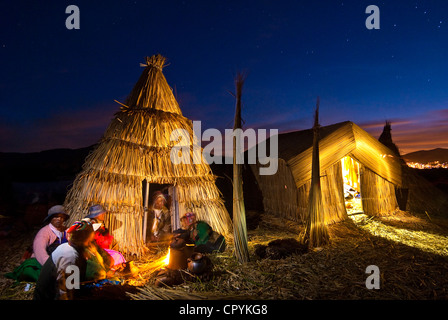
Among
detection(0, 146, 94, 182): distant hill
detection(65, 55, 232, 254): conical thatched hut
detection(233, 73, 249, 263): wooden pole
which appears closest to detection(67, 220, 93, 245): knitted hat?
detection(65, 55, 232, 254): conical thatched hut

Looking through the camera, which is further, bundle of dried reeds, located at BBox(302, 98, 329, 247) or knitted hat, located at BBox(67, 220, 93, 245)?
bundle of dried reeds, located at BBox(302, 98, 329, 247)

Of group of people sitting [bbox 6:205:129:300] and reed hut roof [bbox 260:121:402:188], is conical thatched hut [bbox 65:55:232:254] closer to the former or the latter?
group of people sitting [bbox 6:205:129:300]

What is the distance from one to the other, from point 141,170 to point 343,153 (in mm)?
5880

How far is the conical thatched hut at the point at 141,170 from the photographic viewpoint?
15.1 ft

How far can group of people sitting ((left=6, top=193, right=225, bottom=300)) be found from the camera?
244 cm

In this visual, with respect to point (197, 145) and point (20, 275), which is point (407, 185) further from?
point (20, 275)

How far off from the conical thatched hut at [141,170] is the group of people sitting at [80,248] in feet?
1.19

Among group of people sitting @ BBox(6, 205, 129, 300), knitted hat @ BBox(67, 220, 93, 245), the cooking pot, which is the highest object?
knitted hat @ BBox(67, 220, 93, 245)

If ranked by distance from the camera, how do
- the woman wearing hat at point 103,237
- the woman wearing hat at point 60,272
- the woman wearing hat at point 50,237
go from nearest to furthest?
the woman wearing hat at point 60,272
the woman wearing hat at point 50,237
the woman wearing hat at point 103,237

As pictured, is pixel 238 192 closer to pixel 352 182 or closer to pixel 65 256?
pixel 65 256

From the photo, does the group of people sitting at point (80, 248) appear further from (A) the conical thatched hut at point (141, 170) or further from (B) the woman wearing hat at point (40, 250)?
(A) the conical thatched hut at point (141, 170)

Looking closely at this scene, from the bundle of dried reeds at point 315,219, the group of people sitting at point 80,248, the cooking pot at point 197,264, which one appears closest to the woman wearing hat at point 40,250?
the group of people sitting at point 80,248

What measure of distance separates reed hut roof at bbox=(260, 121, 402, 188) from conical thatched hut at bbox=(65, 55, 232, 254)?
271 cm
